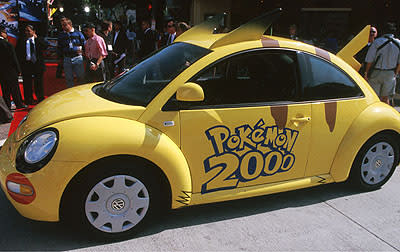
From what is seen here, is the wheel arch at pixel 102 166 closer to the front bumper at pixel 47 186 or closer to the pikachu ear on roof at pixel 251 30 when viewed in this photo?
the front bumper at pixel 47 186

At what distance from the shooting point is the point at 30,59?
789cm

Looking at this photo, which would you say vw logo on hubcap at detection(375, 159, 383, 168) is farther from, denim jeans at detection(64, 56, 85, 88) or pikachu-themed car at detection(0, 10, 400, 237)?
denim jeans at detection(64, 56, 85, 88)

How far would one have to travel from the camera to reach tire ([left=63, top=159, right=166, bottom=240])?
2.88 meters

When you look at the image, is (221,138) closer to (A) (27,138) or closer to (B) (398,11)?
(A) (27,138)

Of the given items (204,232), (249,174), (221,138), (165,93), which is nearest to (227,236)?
(204,232)

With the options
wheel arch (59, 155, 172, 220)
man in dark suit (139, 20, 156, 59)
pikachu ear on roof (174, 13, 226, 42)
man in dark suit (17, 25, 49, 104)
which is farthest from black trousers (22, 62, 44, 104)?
wheel arch (59, 155, 172, 220)

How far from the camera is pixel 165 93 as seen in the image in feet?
10.3

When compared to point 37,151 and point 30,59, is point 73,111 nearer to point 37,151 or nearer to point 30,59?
point 37,151

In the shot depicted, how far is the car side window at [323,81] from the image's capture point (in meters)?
3.60

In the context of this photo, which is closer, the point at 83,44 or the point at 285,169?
the point at 285,169

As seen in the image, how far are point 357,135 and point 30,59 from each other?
22.1ft

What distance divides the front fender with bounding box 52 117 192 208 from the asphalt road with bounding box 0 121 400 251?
0.37 meters

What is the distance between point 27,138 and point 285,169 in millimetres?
2275

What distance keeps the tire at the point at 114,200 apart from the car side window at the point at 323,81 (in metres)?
1.68
